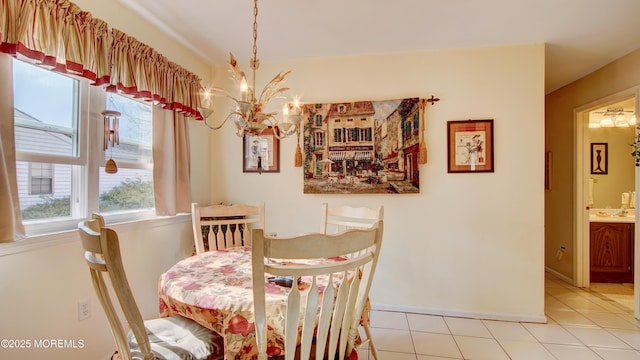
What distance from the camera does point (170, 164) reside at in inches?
91.6

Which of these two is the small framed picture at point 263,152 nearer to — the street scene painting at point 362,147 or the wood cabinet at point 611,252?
the street scene painting at point 362,147

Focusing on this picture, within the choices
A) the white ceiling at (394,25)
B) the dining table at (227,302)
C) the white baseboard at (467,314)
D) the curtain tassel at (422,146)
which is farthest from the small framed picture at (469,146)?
the dining table at (227,302)

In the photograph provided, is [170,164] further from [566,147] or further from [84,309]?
[566,147]

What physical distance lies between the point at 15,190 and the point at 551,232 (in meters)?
5.20

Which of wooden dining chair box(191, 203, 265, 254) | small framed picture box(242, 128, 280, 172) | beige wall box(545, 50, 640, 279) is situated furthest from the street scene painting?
beige wall box(545, 50, 640, 279)

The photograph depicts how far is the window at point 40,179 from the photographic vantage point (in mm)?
1547

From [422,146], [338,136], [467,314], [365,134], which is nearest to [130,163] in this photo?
[338,136]

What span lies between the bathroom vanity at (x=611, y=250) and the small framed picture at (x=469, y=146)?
6.94 ft

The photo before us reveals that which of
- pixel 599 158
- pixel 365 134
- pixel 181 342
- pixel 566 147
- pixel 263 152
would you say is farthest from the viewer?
pixel 599 158

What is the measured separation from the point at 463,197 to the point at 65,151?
2973 millimetres

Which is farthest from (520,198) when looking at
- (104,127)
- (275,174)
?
(104,127)

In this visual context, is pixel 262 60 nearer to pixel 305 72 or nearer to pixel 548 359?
pixel 305 72

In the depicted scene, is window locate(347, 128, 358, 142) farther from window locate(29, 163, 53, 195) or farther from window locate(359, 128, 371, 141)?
window locate(29, 163, 53, 195)

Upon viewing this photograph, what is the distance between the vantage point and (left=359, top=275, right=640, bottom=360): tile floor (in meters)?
2.04
